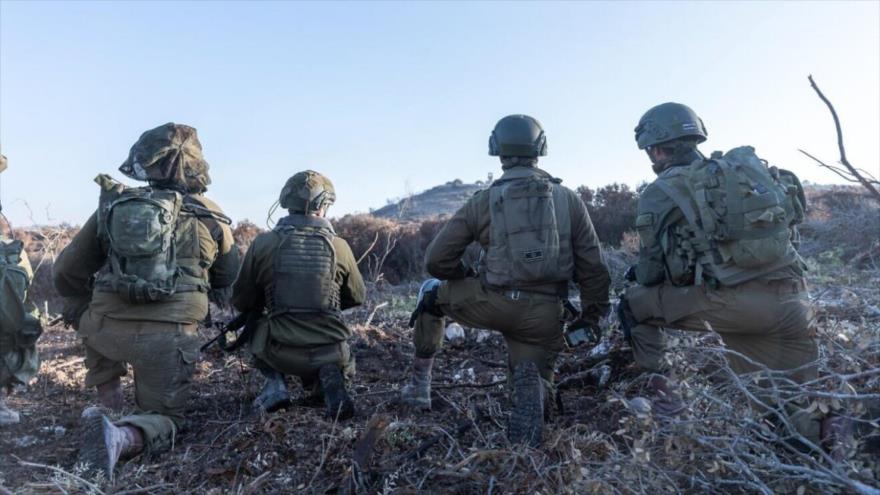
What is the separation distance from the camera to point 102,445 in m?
4.15

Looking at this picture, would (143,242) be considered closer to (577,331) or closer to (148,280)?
(148,280)

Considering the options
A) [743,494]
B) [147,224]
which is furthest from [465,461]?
[147,224]

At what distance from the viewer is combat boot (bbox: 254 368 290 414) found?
5246mm

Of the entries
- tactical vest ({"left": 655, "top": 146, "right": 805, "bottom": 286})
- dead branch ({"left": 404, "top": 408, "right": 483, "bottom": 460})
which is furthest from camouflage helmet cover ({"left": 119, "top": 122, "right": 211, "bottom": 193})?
tactical vest ({"left": 655, "top": 146, "right": 805, "bottom": 286})

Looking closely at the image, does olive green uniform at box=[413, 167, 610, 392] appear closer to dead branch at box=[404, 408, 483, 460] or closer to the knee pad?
the knee pad

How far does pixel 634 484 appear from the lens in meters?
3.14

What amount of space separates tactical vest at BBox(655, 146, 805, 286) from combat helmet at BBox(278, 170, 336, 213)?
2355 millimetres

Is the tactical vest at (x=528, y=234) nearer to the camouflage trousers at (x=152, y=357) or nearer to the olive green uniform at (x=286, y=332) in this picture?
the olive green uniform at (x=286, y=332)

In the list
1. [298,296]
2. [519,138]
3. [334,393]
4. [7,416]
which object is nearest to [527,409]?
[334,393]

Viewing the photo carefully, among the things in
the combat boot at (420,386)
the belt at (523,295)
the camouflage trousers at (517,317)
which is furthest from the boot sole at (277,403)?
the belt at (523,295)

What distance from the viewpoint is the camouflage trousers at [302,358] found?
5.26 metres

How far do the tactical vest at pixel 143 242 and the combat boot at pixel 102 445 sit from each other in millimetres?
866

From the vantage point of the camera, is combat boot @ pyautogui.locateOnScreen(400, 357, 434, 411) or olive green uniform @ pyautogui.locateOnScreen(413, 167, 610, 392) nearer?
olive green uniform @ pyautogui.locateOnScreen(413, 167, 610, 392)

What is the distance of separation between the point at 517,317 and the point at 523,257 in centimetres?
40
